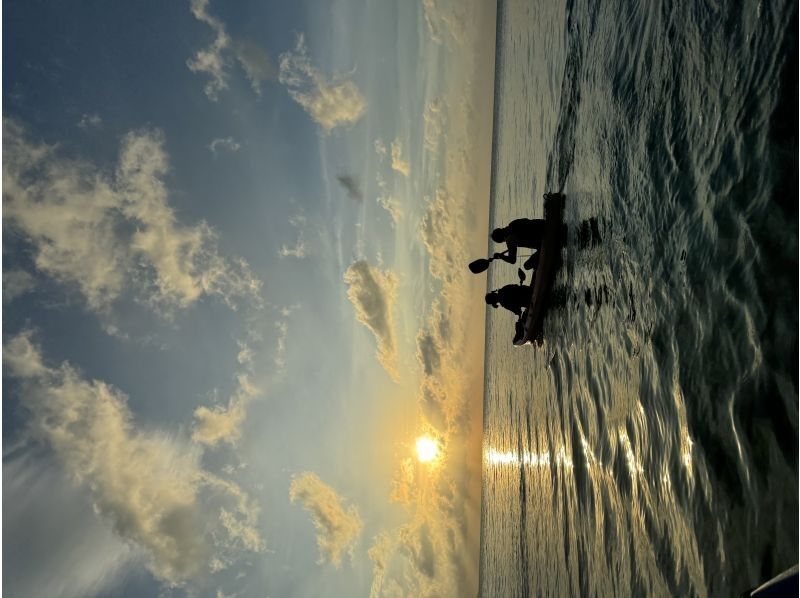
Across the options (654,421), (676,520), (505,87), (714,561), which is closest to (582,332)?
(654,421)

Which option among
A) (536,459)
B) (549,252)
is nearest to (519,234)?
(549,252)

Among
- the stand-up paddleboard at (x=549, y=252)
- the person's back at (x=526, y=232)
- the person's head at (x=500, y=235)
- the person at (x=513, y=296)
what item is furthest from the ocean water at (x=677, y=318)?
the person at (x=513, y=296)

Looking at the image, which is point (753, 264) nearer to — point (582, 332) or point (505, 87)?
point (582, 332)

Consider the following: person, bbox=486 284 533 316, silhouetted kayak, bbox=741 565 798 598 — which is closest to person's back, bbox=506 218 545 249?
person, bbox=486 284 533 316

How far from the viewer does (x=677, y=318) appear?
7160 mm

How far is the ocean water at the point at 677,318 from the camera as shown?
4.99 m

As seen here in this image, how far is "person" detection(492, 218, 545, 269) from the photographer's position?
15320 mm

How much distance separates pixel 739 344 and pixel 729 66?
3538 millimetres

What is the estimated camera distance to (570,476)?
12.3 m

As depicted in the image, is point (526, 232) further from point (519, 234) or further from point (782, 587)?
point (782, 587)

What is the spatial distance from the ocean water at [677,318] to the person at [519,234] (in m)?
1.39

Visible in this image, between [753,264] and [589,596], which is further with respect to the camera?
[589,596]

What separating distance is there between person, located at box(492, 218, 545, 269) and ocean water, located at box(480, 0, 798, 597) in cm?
139

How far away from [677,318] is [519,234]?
28.7 ft
